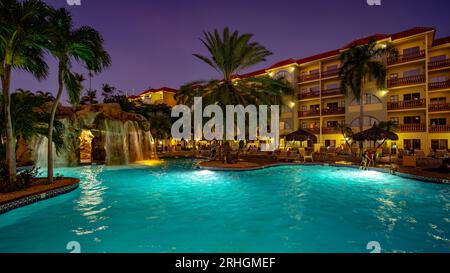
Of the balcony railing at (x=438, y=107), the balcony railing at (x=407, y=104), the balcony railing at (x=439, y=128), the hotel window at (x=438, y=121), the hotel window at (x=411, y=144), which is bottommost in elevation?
the hotel window at (x=411, y=144)

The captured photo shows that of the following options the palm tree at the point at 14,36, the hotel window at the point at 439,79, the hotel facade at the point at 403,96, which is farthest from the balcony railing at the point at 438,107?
the palm tree at the point at 14,36

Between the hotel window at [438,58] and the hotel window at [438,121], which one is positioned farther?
the hotel window at [438,58]

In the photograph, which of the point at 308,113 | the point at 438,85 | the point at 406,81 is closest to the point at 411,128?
the point at 438,85

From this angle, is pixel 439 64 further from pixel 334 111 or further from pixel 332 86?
pixel 334 111

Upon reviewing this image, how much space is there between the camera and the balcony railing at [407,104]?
24.4 m

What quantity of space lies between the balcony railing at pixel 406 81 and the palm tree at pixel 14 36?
32392mm

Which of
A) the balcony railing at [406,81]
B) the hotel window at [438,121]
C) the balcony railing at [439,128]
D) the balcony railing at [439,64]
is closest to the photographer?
the balcony railing at [439,128]

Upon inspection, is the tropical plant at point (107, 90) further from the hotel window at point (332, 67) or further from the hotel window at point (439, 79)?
the hotel window at point (439, 79)

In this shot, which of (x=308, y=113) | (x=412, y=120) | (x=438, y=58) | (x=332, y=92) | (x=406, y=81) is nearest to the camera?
(x=438, y=58)

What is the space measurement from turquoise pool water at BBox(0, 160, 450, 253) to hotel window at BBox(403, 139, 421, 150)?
18104 millimetres

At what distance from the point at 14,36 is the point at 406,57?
3402 cm

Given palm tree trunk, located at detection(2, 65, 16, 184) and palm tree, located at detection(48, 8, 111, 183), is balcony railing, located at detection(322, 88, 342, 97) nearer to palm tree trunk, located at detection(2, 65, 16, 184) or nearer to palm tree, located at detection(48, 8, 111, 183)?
palm tree, located at detection(48, 8, 111, 183)

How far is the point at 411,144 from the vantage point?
2506 cm

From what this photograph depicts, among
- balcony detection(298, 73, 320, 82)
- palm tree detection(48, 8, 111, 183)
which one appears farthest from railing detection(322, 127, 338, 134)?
palm tree detection(48, 8, 111, 183)
